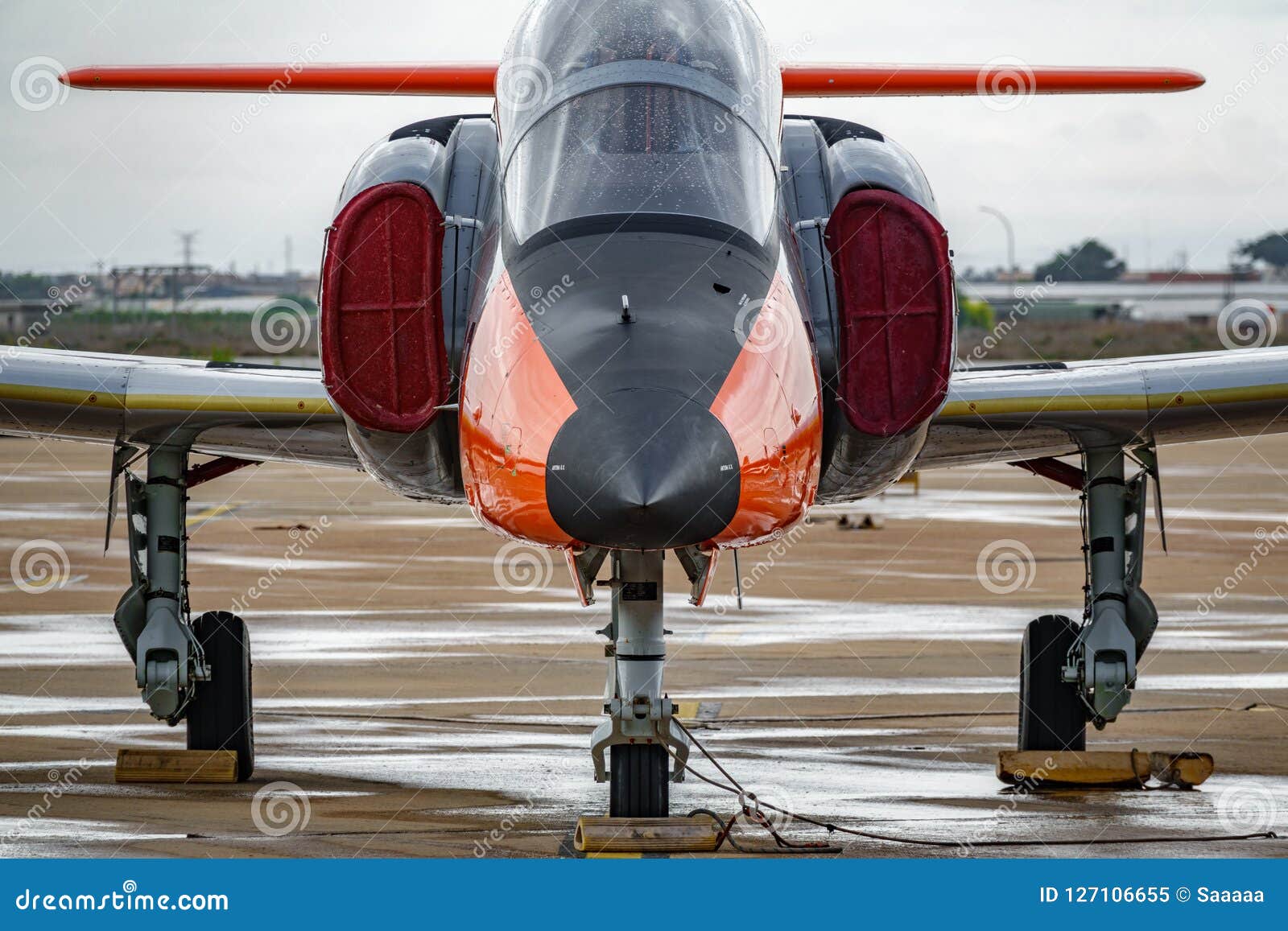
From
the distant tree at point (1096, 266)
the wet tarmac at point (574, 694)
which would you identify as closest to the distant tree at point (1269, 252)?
the distant tree at point (1096, 266)

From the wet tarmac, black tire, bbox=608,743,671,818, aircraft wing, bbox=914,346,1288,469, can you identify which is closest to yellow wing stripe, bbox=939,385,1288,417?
aircraft wing, bbox=914,346,1288,469

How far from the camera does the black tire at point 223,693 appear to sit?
11.8 metres

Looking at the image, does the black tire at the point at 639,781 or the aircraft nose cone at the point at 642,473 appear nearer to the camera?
the aircraft nose cone at the point at 642,473

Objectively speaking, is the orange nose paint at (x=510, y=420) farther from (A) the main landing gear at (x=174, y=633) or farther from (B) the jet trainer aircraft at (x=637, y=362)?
(A) the main landing gear at (x=174, y=633)

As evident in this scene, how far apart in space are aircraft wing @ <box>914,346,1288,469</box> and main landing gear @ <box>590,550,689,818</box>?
277 centimetres

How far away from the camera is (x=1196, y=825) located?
9734mm

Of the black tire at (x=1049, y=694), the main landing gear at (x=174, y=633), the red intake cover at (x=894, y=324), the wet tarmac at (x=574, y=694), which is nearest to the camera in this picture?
the red intake cover at (x=894, y=324)

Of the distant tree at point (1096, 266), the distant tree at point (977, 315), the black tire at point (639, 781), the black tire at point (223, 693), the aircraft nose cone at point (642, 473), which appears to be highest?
the distant tree at point (1096, 266)

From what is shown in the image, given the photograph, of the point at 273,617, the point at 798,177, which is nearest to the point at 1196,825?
the point at 798,177

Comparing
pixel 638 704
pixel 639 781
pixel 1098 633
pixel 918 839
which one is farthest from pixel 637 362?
pixel 1098 633

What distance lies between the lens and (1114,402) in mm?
11219

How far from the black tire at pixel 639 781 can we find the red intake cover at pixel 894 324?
1834 mm

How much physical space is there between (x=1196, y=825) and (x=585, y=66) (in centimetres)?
486

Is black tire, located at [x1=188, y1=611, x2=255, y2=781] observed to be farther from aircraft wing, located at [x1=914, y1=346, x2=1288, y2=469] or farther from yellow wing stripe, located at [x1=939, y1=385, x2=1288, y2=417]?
yellow wing stripe, located at [x1=939, y1=385, x2=1288, y2=417]
